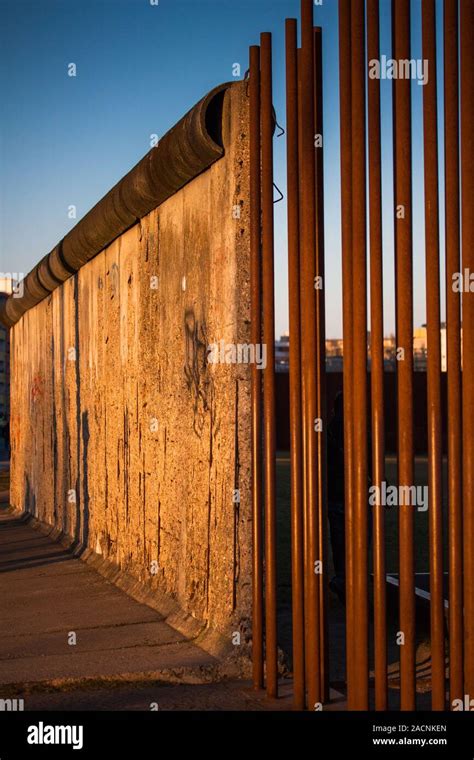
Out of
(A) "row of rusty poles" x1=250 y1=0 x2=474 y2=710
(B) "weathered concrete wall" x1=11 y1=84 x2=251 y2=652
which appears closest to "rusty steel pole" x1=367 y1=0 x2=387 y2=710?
(A) "row of rusty poles" x1=250 y1=0 x2=474 y2=710

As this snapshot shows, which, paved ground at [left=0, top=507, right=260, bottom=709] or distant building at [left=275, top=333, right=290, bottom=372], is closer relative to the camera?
paved ground at [left=0, top=507, right=260, bottom=709]

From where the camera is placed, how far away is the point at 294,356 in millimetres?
5270

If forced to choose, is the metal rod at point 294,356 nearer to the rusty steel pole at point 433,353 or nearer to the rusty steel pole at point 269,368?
the rusty steel pole at point 269,368

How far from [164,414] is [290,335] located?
2882mm

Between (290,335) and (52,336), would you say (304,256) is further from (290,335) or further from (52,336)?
(52,336)

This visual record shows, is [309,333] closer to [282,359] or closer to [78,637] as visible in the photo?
[78,637]

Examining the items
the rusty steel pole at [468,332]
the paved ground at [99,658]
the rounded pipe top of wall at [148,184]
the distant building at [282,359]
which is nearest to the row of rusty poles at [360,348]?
the rusty steel pole at [468,332]

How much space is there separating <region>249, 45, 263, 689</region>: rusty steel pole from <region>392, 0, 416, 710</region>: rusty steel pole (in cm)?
113

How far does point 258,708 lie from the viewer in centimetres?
521

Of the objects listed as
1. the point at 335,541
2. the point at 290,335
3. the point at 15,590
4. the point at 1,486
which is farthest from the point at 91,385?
the point at 1,486

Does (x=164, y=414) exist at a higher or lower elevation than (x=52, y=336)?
lower

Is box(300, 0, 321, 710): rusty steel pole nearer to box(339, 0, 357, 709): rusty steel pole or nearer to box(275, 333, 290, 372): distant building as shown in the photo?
box(339, 0, 357, 709): rusty steel pole

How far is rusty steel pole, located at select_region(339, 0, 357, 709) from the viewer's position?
4.80m

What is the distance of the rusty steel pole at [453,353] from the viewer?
441 centimetres
